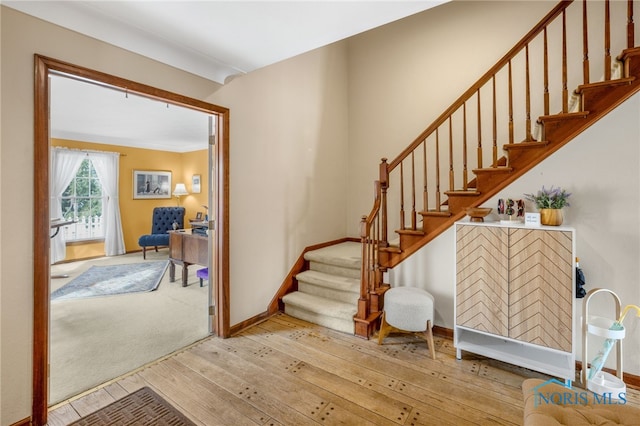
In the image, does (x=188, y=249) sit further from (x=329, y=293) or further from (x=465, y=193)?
(x=465, y=193)

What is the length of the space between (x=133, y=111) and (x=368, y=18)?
413cm

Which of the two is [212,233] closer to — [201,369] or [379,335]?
[201,369]

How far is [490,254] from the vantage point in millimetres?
2320

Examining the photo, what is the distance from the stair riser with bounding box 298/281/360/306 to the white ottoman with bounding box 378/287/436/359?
0.55 meters

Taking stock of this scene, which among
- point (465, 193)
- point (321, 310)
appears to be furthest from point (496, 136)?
point (321, 310)

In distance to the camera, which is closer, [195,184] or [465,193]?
[465,193]

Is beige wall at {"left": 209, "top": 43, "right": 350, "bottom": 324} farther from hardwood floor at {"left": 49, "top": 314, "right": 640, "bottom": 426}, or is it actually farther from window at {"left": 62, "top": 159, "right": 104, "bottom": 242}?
window at {"left": 62, "top": 159, "right": 104, "bottom": 242}

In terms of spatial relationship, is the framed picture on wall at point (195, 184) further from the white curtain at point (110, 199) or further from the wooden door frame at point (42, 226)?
the wooden door frame at point (42, 226)

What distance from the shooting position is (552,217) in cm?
218

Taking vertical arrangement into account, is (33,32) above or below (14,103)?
above

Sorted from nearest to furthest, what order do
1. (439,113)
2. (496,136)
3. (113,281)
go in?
(496,136), (439,113), (113,281)

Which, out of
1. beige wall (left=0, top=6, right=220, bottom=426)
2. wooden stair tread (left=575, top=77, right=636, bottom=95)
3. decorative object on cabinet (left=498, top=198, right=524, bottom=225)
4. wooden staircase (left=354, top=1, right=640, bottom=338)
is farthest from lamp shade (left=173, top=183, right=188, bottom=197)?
wooden stair tread (left=575, top=77, right=636, bottom=95)

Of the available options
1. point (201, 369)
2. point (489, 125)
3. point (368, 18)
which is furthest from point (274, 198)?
point (489, 125)

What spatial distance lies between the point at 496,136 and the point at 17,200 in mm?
3875
